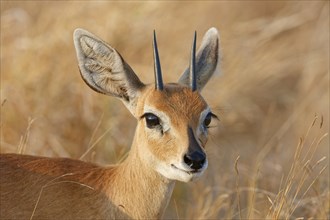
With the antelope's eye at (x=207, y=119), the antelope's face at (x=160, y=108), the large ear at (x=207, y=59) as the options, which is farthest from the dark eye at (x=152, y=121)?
the large ear at (x=207, y=59)

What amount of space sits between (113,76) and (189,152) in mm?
951

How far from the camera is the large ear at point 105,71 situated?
6.58 metres

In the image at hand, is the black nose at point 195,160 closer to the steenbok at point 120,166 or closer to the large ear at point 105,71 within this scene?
the steenbok at point 120,166

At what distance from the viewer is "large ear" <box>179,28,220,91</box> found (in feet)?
23.2

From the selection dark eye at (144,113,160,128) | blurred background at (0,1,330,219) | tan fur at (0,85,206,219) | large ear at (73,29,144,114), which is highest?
large ear at (73,29,144,114)

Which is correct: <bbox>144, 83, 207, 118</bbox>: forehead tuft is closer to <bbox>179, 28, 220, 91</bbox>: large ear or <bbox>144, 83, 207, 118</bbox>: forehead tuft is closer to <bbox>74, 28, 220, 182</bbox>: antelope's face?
<bbox>74, 28, 220, 182</bbox>: antelope's face

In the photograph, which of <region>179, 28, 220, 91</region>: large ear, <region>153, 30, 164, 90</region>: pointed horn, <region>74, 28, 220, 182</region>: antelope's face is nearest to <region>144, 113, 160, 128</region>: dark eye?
<region>74, 28, 220, 182</region>: antelope's face

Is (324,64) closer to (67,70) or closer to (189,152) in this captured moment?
(67,70)

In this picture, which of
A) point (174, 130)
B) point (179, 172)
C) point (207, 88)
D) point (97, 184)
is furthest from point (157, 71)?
point (207, 88)

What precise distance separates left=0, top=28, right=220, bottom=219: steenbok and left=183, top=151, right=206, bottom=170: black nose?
0.35 ft

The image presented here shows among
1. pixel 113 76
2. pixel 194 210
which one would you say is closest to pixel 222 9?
pixel 194 210

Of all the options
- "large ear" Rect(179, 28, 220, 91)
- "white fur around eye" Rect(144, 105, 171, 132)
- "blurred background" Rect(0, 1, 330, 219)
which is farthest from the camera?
"blurred background" Rect(0, 1, 330, 219)

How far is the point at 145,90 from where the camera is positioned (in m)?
A: 6.60

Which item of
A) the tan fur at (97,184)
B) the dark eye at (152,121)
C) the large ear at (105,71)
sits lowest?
the tan fur at (97,184)
